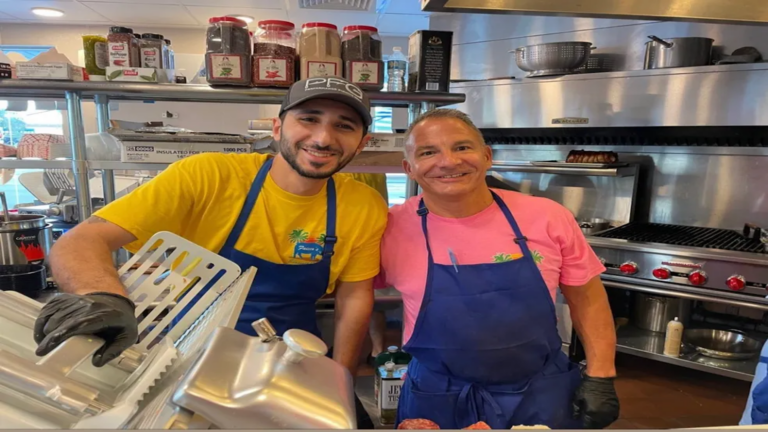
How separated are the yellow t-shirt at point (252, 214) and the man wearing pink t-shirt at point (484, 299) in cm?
12

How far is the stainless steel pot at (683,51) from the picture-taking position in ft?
9.27

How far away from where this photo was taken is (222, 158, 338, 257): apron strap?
1380 mm

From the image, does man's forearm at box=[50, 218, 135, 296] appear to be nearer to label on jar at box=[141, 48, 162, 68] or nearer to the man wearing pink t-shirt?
the man wearing pink t-shirt

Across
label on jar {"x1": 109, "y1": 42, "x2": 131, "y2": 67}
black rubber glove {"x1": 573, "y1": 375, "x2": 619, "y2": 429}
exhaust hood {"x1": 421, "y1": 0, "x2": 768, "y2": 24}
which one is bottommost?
black rubber glove {"x1": 573, "y1": 375, "x2": 619, "y2": 429}

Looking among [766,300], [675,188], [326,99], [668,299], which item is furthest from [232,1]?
[766,300]

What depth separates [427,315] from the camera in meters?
1.42

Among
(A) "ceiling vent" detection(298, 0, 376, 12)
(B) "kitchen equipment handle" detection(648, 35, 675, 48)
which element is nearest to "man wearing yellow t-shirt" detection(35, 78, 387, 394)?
(B) "kitchen equipment handle" detection(648, 35, 675, 48)

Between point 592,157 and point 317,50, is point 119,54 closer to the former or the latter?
point 317,50

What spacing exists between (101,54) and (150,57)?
178 millimetres

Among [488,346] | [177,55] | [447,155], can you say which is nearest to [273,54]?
[447,155]

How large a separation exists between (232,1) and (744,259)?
13.8 ft

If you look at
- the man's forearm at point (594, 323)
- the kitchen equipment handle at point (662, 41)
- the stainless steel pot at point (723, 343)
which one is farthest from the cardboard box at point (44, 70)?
the stainless steel pot at point (723, 343)

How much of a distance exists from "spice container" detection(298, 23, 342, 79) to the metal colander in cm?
185

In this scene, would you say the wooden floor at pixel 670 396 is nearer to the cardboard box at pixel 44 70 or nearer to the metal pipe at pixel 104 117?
the metal pipe at pixel 104 117
